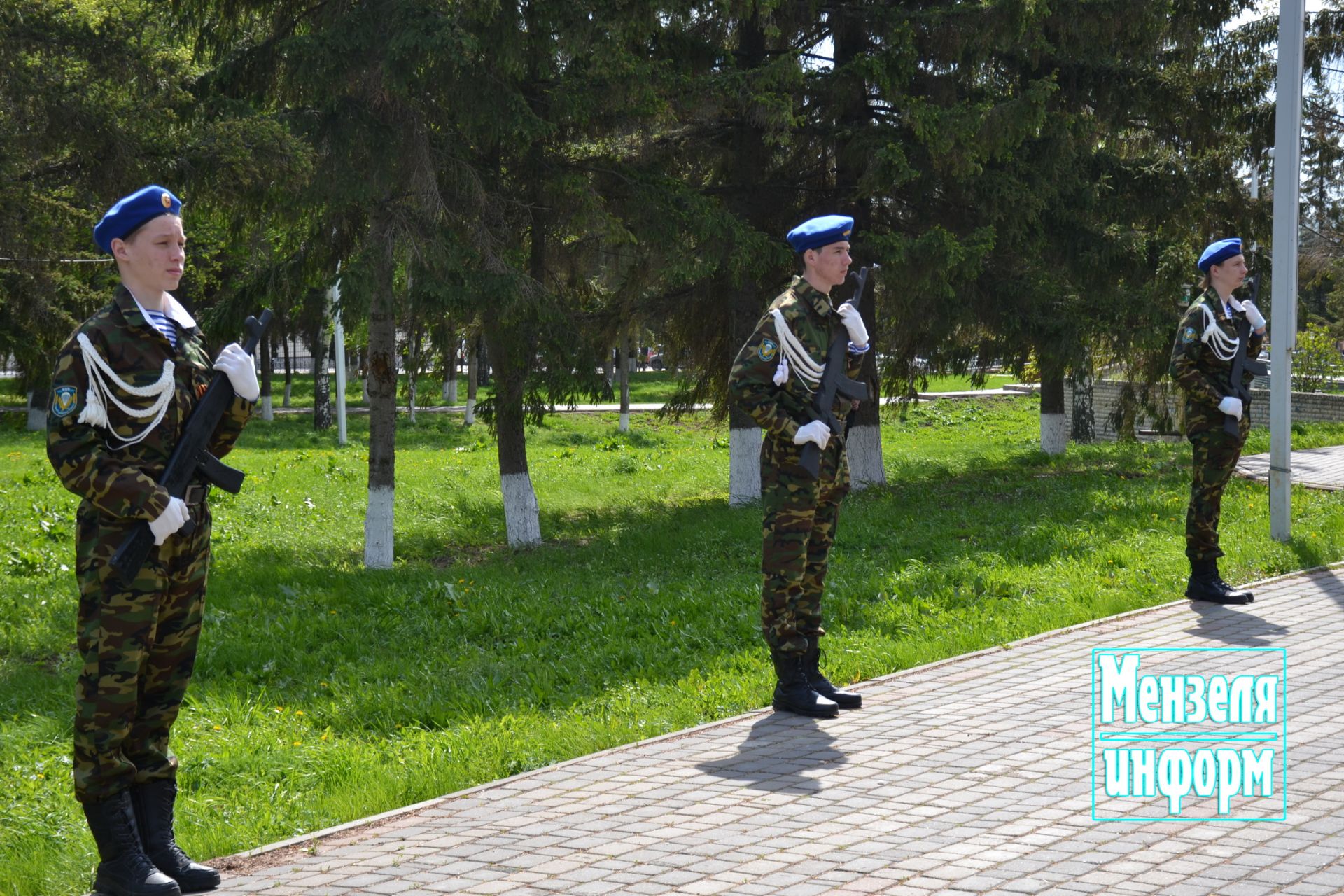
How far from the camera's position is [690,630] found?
9297 mm

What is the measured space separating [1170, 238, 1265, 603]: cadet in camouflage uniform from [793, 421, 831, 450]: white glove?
3.70 m

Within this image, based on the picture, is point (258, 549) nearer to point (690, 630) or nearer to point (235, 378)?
point (690, 630)

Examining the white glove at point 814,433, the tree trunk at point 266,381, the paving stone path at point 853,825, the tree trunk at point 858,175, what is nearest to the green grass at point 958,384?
the tree trunk at point 266,381

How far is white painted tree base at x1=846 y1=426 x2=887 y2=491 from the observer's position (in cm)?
1909

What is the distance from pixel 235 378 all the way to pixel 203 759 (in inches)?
106

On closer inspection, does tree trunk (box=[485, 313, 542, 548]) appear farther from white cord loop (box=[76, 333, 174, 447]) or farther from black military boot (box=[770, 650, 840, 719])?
white cord loop (box=[76, 333, 174, 447])

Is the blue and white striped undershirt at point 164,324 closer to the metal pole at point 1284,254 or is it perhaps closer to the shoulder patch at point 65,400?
the shoulder patch at point 65,400

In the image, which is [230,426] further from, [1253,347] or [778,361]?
[1253,347]

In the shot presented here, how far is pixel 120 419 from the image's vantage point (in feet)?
15.2

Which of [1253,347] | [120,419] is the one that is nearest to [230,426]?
[120,419]

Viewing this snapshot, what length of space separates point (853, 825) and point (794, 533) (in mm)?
1947

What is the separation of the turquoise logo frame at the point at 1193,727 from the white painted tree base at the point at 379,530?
8766 mm

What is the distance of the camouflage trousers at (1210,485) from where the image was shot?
9.13m

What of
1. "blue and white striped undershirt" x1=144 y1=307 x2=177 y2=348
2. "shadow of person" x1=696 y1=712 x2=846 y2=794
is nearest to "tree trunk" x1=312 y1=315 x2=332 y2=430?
"shadow of person" x1=696 y1=712 x2=846 y2=794
